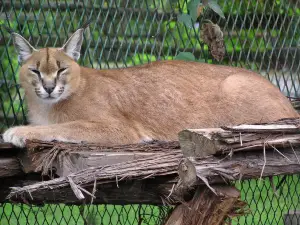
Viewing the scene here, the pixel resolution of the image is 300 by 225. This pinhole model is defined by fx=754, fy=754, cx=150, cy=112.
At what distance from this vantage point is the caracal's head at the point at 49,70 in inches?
232

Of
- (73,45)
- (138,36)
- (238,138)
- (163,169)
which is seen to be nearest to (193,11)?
(73,45)

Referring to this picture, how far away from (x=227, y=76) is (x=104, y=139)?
1301 mm

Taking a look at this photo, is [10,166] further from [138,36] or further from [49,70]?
[138,36]

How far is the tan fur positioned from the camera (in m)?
6.01

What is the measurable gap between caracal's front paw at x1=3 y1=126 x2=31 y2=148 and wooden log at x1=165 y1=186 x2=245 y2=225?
52.1 inches

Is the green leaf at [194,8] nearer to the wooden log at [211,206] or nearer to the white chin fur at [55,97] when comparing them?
the white chin fur at [55,97]

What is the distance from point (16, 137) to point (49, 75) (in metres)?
0.75

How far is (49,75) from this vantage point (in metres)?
5.93

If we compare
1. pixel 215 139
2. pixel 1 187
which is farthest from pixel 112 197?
pixel 215 139

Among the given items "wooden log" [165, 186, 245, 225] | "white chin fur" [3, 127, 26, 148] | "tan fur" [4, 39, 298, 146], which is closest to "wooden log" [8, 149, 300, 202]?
"wooden log" [165, 186, 245, 225]

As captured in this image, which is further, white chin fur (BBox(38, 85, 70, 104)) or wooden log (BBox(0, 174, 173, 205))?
white chin fur (BBox(38, 85, 70, 104))

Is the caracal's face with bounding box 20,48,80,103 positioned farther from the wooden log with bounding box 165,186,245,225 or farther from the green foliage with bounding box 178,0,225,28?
the wooden log with bounding box 165,186,245,225

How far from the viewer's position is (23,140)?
534 centimetres

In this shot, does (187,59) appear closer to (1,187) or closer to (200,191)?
(1,187)
